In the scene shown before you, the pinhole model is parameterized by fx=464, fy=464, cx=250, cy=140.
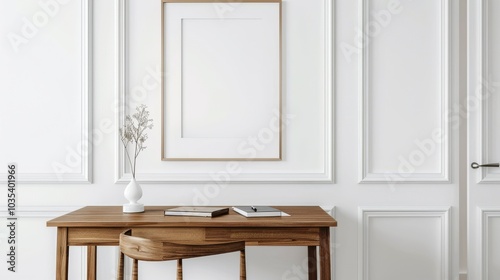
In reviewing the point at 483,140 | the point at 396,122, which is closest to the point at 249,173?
the point at 396,122

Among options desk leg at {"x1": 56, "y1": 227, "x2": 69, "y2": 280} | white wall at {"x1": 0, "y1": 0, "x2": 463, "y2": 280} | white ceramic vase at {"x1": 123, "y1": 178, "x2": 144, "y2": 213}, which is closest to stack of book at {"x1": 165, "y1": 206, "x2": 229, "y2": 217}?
white ceramic vase at {"x1": 123, "y1": 178, "x2": 144, "y2": 213}

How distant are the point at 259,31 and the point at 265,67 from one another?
0.20 m

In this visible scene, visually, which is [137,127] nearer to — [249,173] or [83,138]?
[83,138]

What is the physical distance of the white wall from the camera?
2.53 metres

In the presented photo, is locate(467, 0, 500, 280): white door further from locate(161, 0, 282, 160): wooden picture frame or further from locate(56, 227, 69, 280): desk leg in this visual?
locate(56, 227, 69, 280): desk leg

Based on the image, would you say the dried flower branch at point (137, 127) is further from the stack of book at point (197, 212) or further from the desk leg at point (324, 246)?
the desk leg at point (324, 246)

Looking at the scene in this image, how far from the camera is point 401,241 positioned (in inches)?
100.0

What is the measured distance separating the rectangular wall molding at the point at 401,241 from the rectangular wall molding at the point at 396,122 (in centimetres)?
19

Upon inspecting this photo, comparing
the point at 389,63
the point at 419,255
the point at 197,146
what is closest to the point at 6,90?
the point at 197,146

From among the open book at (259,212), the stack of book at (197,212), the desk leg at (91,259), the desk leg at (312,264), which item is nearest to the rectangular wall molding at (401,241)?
the desk leg at (312,264)

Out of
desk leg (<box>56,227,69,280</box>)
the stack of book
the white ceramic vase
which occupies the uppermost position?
the white ceramic vase

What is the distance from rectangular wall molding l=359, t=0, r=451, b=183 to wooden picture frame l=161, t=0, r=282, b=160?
48 cm

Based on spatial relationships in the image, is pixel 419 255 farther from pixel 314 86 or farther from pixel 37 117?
pixel 37 117

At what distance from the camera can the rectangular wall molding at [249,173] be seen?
2.52 meters
